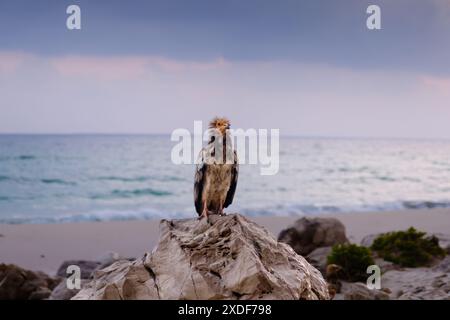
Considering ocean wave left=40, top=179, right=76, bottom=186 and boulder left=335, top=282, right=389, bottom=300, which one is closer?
boulder left=335, top=282, right=389, bottom=300

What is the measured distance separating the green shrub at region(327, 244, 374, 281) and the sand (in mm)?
4387

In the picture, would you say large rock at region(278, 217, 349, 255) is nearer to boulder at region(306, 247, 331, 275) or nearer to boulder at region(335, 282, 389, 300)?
boulder at region(306, 247, 331, 275)

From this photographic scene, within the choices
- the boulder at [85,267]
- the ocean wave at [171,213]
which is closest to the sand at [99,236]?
the boulder at [85,267]

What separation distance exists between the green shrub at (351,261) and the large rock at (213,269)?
6.79 meters

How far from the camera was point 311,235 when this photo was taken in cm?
1216

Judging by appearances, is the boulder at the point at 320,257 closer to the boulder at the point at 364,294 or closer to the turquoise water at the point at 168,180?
the boulder at the point at 364,294

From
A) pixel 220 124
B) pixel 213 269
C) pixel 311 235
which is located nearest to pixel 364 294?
pixel 311 235

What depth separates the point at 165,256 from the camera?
11.6 ft

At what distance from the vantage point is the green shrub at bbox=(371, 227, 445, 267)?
11.1 metres

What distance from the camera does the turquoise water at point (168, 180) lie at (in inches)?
980

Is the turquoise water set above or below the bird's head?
below

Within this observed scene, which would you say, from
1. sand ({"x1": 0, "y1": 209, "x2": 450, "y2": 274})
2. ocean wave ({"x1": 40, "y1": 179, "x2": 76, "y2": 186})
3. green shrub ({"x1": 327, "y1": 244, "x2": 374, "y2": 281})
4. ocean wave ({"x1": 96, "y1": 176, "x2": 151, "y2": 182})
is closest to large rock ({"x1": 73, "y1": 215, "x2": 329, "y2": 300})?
green shrub ({"x1": 327, "y1": 244, "x2": 374, "y2": 281})
